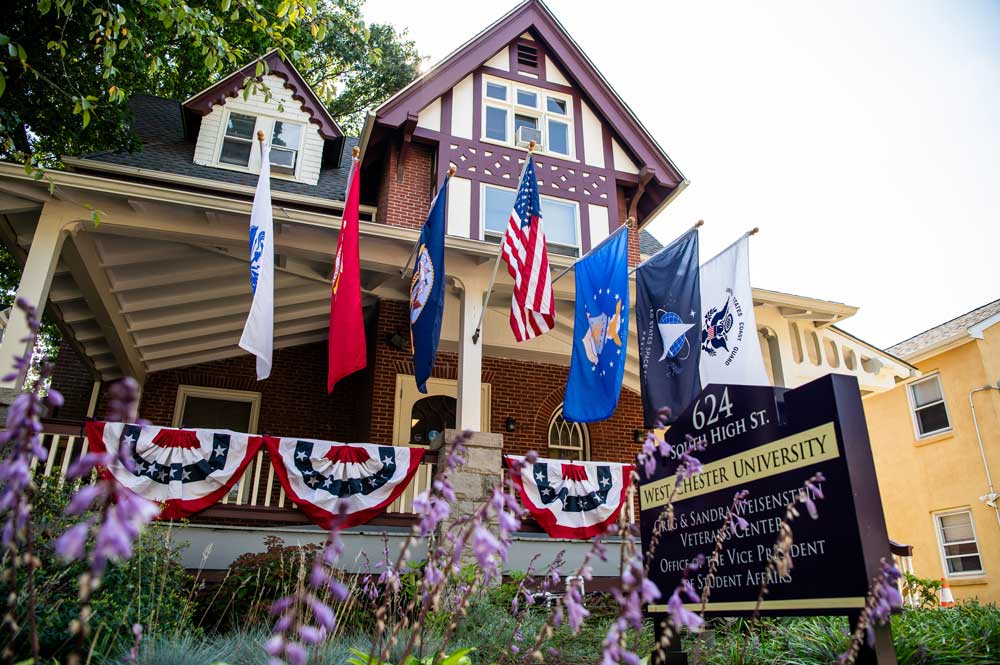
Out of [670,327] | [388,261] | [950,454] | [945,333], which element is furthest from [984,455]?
[388,261]

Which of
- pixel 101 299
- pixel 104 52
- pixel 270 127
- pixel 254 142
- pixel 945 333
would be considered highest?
pixel 270 127

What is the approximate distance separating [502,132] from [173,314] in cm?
633

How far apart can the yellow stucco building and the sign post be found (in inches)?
620

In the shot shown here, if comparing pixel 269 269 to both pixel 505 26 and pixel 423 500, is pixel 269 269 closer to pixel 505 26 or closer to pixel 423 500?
pixel 423 500

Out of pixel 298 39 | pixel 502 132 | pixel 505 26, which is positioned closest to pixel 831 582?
pixel 502 132

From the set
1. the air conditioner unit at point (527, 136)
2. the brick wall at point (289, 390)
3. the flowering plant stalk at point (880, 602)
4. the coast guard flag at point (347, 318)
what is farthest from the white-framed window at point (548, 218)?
the flowering plant stalk at point (880, 602)

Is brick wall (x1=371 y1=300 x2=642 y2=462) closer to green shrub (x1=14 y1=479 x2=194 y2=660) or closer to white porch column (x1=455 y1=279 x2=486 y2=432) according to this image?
white porch column (x1=455 y1=279 x2=486 y2=432)

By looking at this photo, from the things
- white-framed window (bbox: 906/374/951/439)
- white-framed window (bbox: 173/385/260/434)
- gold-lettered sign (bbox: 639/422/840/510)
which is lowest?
gold-lettered sign (bbox: 639/422/840/510)

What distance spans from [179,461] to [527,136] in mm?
8060

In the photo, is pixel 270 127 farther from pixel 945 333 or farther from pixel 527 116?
pixel 945 333

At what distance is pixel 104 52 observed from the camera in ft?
23.9

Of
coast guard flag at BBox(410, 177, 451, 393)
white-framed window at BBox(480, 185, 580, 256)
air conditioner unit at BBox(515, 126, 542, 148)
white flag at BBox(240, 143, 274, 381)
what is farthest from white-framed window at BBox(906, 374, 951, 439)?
white flag at BBox(240, 143, 274, 381)

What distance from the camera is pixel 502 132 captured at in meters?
12.5

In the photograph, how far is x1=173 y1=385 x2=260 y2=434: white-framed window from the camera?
12.2 meters
